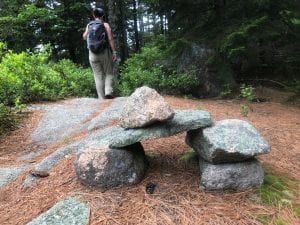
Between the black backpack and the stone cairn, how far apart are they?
4.78m

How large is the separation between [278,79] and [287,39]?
1.01m

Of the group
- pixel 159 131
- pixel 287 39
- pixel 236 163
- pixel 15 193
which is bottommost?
pixel 15 193

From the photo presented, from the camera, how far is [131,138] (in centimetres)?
346

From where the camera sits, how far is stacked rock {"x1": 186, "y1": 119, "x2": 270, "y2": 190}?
10.9 feet

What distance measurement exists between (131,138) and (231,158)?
37.8 inches

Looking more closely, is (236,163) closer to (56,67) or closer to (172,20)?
(172,20)

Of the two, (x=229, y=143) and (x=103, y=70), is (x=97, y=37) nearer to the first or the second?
(x=103, y=70)

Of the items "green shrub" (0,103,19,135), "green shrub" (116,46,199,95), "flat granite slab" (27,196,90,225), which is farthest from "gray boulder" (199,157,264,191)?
"green shrub" (116,46,199,95)

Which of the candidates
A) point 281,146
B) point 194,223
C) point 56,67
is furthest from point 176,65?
point 194,223

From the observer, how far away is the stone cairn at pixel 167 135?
3387 millimetres

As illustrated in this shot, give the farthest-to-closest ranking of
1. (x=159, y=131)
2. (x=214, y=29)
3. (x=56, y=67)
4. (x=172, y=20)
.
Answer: (x=56, y=67), (x=172, y=20), (x=214, y=29), (x=159, y=131)

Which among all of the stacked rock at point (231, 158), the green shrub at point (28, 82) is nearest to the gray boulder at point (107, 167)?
the stacked rock at point (231, 158)

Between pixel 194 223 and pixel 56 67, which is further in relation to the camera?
pixel 56 67

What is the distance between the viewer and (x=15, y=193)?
3867 mm
